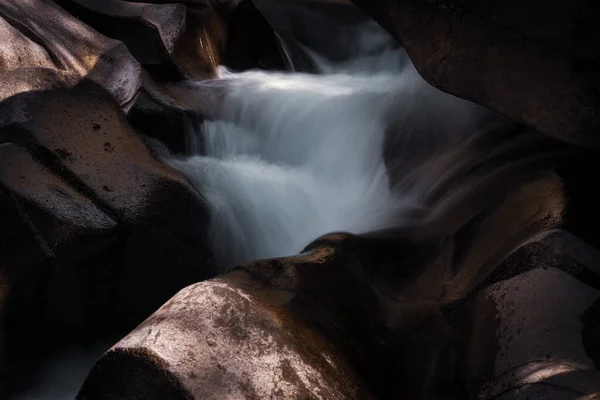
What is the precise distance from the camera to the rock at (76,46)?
432cm

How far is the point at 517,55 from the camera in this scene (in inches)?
124

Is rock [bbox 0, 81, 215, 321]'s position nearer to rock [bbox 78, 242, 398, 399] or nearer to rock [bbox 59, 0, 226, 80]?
rock [bbox 78, 242, 398, 399]

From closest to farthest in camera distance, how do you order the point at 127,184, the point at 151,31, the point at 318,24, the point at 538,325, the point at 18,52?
the point at 538,325 → the point at 127,184 → the point at 18,52 → the point at 151,31 → the point at 318,24

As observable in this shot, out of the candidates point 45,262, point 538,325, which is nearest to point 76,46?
point 45,262

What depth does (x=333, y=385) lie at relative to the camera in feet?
7.49

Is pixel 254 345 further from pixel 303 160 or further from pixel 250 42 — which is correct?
pixel 250 42

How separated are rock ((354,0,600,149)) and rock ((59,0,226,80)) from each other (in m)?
3.06

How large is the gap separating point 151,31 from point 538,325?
4766 millimetres

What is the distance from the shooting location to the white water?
412cm

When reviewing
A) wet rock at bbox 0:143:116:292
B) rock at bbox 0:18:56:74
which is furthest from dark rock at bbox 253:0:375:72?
wet rock at bbox 0:143:116:292

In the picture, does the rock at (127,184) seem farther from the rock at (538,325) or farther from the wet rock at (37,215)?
the rock at (538,325)

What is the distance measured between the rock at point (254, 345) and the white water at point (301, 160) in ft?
3.35

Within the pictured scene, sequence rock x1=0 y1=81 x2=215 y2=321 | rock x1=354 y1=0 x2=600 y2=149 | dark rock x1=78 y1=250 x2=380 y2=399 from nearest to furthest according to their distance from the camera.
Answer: dark rock x1=78 y1=250 x2=380 y2=399 < rock x1=354 y1=0 x2=600 y2=149 < rock x1=0 y1=81 x2=215 y2=321

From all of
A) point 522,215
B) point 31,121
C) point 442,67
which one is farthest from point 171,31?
point 522,215
